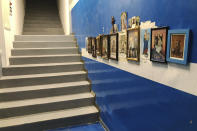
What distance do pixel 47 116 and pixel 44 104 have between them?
197mm

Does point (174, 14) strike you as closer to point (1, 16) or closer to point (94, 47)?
point (94, 47)

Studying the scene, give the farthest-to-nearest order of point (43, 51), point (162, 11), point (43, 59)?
point (43, 51) < point (43, 59) < point (162, 11)

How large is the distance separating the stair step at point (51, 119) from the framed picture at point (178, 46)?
1.79 m

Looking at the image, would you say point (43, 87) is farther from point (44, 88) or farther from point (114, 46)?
point (114, 46)

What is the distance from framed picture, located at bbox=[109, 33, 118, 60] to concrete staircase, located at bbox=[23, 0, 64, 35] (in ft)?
13.1

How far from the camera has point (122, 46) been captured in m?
1.57

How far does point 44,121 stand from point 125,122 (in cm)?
122

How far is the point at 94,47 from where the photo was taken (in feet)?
8.13

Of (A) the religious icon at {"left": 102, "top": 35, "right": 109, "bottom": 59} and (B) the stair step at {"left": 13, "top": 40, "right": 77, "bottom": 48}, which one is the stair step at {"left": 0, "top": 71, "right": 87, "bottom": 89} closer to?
(B) the stair step at {"left": 13, "top": 40, "right": 77, "bottom": 48}

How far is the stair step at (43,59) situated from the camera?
10.4ft

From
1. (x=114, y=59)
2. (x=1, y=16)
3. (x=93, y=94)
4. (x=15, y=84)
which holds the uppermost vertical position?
(x=1, y=16)

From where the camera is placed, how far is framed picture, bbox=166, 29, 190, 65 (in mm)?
858

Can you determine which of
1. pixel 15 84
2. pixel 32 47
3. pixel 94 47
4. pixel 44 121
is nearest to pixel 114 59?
pixel 94 47

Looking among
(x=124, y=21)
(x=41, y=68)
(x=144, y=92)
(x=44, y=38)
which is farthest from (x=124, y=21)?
(x=44, y=38)
